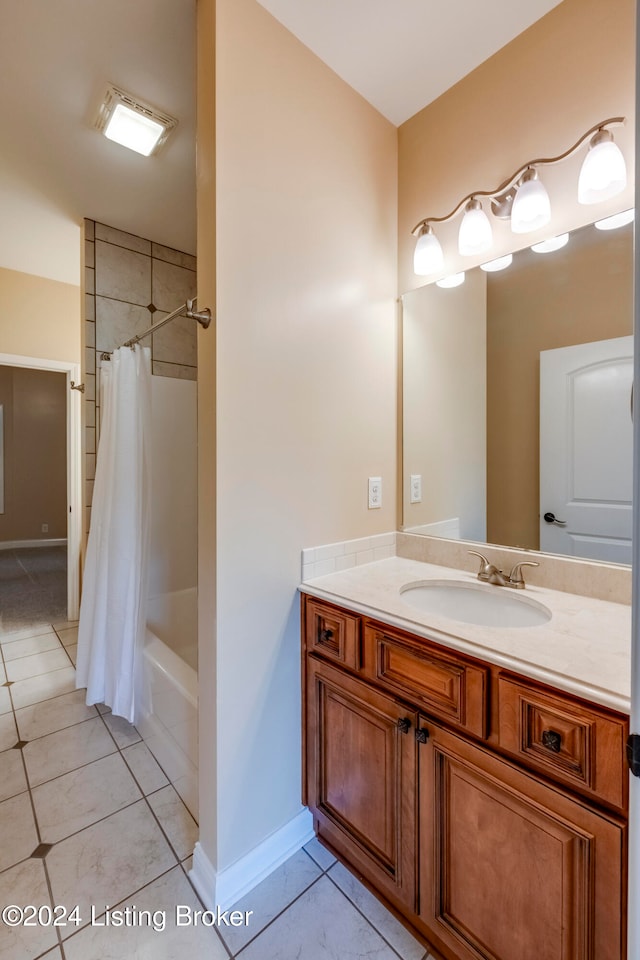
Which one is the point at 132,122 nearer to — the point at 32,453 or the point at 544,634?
the point at 544,634

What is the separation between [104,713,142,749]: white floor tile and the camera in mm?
1868

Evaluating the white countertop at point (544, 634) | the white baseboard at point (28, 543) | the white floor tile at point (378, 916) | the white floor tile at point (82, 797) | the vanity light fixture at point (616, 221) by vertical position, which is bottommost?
the white floor tile at point (378, 916)

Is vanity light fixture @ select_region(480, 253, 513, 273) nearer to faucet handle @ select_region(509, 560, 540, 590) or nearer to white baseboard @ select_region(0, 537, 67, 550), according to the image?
faucet handle @ select_region(509, 560, 540, 590)

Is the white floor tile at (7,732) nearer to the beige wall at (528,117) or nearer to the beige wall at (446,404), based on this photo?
the beige wall at (446,404)

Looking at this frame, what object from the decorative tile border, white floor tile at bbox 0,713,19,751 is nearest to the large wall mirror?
the decorative tile border

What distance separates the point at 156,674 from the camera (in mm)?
1737

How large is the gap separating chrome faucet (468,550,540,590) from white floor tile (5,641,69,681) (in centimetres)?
A: 254

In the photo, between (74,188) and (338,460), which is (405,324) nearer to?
(338,460)

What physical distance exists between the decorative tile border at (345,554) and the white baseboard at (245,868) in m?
0.82

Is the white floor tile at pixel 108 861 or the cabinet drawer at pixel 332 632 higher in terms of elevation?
the cabinet drawer at pixel 332 632

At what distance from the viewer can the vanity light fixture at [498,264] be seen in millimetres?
1374

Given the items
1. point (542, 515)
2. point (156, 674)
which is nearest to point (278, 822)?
point (156, 674)

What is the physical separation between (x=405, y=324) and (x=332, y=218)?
0.49m

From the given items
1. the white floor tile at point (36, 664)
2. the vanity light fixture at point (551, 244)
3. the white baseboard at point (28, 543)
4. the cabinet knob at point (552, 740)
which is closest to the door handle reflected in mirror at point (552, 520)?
the cabinet knob at point (552, 740)
